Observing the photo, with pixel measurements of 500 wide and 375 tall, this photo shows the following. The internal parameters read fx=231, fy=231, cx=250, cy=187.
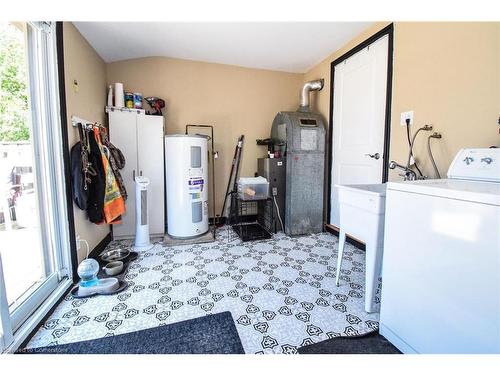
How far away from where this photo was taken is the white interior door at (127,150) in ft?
9.36

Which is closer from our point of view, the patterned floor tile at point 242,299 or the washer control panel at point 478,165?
the washer control panel at point 478,165

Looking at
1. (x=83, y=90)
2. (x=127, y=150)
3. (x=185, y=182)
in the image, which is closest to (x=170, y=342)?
(x=185, y=182)

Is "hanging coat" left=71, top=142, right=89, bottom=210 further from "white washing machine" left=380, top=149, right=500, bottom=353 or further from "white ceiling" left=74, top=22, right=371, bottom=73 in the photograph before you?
"white washing machine" left=380, top=149, right=500, bottom=353

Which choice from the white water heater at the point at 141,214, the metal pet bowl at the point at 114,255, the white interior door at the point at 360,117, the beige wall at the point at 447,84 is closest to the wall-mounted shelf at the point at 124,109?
the white water heater at the point at 141,214

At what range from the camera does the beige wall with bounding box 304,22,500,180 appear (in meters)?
1.54

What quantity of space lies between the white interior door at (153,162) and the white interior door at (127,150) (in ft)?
0.23

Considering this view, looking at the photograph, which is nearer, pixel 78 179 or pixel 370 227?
pixel 370 227

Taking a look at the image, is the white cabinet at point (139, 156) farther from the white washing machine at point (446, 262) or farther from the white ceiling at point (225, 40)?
the white washing machine at point (446, 262)

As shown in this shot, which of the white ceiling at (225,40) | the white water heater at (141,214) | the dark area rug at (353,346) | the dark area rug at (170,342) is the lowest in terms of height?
the dark area rug at (353,346)

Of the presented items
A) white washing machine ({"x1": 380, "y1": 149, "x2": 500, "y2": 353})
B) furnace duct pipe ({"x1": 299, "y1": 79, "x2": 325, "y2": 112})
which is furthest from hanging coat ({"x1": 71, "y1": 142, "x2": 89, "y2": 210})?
furnace duct pipe ({"x1": 299, "y1": 79, "x2": 325, "y2": 112})

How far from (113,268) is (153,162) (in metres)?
1.41

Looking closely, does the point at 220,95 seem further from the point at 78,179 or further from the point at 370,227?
the point at 370,227

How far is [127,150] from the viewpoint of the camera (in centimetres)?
291

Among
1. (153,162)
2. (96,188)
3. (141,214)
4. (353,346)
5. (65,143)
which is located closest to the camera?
(353,346)
